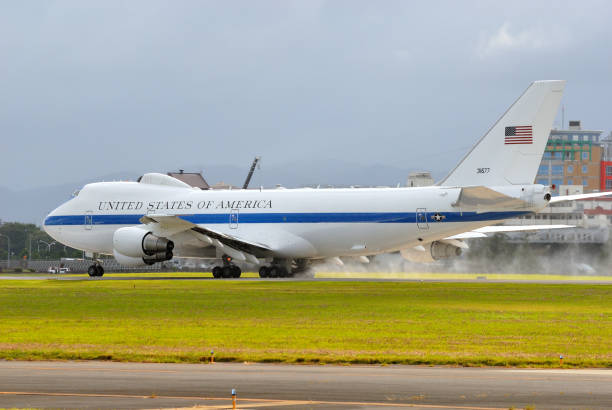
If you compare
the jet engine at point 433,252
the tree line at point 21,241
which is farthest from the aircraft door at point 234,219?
the tree line at point 21,241

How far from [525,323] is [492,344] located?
541cm

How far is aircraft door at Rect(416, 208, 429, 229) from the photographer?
48.5 meters

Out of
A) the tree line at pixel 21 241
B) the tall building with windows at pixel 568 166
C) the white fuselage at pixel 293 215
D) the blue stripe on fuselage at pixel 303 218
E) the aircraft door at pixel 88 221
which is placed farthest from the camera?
the tall building with windows at pixel 568 166

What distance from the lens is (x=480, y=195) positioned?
4628 centimetres

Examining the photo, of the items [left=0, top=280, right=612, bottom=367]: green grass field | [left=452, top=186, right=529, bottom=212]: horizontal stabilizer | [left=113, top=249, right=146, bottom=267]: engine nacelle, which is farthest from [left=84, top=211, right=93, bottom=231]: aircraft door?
[left=452, top=186, right=529, bottom=212]: horizontal stabilizer

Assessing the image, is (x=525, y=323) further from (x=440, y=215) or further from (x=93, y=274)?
(x=93, y=274)

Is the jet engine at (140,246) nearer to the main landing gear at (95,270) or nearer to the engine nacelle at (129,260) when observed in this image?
the engine nacelle at (129,260)

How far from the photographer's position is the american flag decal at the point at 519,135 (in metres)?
46.8

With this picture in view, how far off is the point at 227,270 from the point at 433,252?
11652mm

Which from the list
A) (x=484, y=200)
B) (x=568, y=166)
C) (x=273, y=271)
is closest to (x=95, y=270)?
(x=273, y=271)

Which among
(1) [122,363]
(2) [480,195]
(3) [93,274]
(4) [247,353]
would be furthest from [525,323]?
(3) [93,274]

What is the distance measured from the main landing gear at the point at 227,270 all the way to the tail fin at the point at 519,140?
14.8 meters

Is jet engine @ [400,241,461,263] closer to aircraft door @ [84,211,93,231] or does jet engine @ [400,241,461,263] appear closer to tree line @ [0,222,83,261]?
aircraft door @ [84,211,93,231]

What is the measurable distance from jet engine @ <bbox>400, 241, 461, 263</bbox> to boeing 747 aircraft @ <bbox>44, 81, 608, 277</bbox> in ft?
0.20
